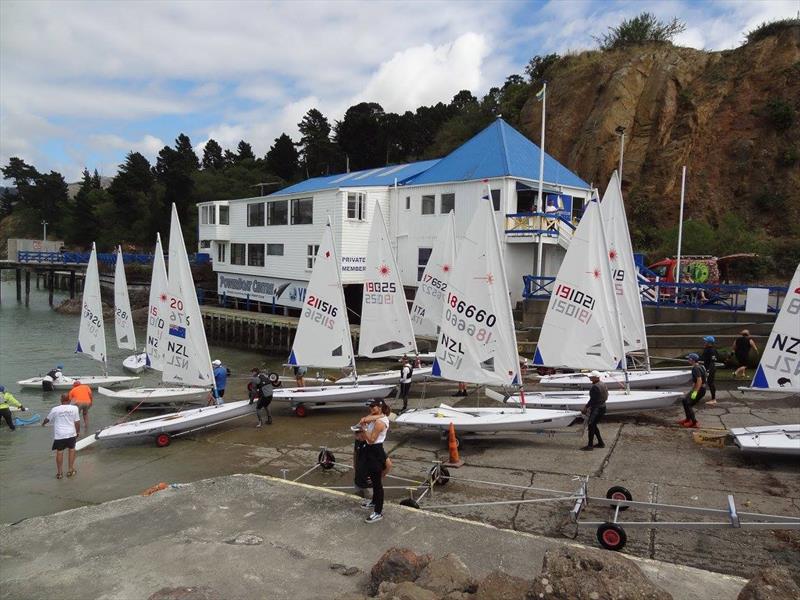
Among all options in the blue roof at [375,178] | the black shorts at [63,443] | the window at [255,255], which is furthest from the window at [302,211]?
the black shorts at [63,443]

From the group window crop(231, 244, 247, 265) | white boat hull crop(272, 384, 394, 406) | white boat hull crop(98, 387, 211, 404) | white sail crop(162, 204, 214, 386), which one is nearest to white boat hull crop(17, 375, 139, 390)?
white boat hull crop(98, 387, 211, 404)

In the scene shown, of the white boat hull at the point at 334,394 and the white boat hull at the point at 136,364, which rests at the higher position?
the white boat hull at the point at 334,394

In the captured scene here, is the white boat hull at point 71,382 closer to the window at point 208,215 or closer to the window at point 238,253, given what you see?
the window at point 238,253

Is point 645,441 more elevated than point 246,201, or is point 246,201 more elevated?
point 246,201

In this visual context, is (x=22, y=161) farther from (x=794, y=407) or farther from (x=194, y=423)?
(x=794, y=407)

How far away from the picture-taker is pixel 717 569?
6.95 meters

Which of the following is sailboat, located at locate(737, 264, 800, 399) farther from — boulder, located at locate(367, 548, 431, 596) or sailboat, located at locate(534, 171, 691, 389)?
boulder, located at locate(367, 548, 431, 596)

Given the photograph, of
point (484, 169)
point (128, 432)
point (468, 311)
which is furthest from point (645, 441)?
point (484, 169)

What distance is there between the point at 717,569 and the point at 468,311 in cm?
726

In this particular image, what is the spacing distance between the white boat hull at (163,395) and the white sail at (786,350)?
51.1ft

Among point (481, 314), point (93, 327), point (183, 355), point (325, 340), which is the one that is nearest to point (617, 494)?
point (481, 314)

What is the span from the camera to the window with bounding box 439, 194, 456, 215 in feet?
99.7

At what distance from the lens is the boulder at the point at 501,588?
203 inches

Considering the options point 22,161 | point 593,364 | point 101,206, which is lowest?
point 593,364
